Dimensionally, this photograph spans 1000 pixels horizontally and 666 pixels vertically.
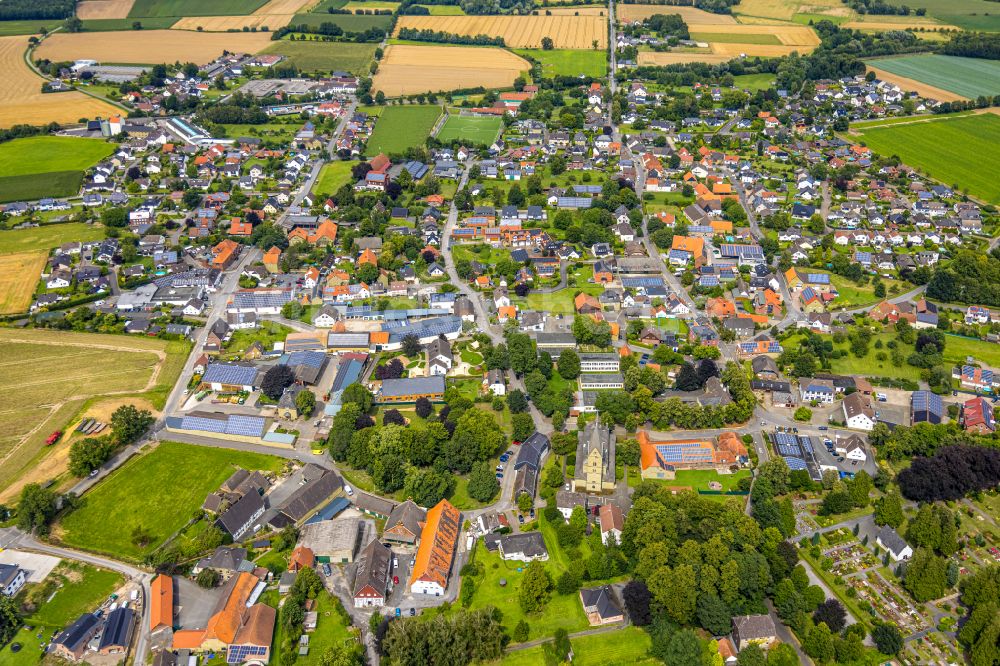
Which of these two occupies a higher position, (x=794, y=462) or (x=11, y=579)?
(x=11, y=579)

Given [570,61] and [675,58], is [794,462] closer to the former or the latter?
[570,61]

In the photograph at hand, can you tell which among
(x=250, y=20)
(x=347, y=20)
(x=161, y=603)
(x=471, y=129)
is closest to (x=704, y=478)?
(x=161, y=603)

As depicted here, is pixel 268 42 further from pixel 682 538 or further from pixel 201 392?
pixel 682 538

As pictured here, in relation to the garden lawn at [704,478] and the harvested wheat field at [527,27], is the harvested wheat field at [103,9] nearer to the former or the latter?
the harvested wheat field at [527,27]

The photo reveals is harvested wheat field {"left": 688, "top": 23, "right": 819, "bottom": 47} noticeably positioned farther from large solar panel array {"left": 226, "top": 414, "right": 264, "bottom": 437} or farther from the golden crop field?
large solar panel array {"left": 226, "top": 414, "right": 264, "bottom": 437}

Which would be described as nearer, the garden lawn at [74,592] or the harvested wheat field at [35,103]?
the garden lawn at [74,592]

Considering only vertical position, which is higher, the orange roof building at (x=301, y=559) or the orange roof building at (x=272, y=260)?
the orange roof building at (x=272, y=260)

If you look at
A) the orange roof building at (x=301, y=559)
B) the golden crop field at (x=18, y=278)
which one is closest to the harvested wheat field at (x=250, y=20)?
the golden crop field at (x=18, y=278)
